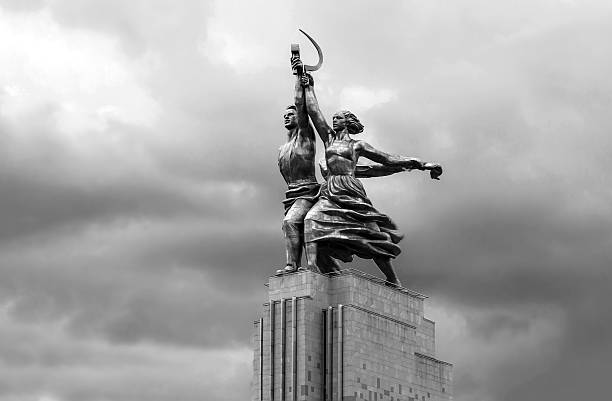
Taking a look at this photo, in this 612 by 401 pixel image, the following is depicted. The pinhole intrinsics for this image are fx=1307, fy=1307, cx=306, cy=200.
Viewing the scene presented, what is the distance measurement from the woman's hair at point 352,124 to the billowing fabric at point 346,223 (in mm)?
2977

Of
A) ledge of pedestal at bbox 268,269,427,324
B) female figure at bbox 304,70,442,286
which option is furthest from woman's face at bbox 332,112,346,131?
ledge of pedestal at bbox 268,269,427,324

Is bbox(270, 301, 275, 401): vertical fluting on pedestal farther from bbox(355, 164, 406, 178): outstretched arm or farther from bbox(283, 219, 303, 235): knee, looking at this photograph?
bbox(355, 164, 406, 178): outstretched arm

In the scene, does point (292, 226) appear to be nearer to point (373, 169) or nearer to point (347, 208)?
point (347, 208)

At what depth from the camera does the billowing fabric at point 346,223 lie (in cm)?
7550

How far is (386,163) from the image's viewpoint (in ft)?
261

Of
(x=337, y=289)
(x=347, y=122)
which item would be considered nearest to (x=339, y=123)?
(x=347, y=122)

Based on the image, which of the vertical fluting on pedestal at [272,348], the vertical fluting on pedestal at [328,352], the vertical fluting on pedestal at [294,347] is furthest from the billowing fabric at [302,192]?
the vertical fluting on pedestal at [328,352]

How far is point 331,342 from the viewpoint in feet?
239

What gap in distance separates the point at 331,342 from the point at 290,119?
14078 millimetres

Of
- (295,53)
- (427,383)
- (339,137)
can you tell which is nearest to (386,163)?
(339,137)

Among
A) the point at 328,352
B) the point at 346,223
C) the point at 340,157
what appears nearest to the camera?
the point at 328,352

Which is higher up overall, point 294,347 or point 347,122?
point 347,122

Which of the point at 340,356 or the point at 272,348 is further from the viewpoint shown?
the point at 272,348

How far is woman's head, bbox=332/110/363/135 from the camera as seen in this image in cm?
7794
